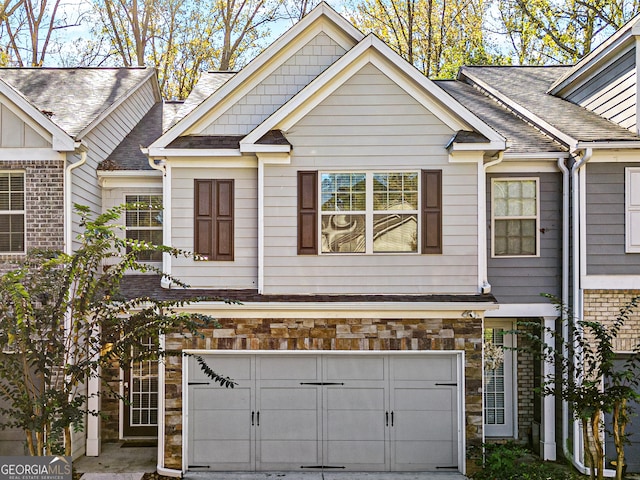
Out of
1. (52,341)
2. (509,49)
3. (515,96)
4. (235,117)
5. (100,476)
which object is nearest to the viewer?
(52,341)

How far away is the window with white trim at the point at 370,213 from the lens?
9.85 metres

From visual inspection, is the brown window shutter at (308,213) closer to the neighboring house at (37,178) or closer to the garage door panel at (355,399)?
the garage door panel at (355,399)

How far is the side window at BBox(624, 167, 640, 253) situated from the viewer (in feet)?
33.3

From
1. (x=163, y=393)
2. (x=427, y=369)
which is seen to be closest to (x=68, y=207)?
(x=163, y=393)

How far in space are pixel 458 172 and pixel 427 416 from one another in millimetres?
A: 3973

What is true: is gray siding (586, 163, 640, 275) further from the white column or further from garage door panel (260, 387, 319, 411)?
garage door panel (260, 387, 319, 411)

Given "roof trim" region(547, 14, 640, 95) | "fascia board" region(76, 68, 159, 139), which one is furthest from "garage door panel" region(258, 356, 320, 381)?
"roof trim" region(547, 14, 640, 95)

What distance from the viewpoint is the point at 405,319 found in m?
9.81

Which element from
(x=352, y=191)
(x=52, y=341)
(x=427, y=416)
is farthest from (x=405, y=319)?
(x=52, y=341)

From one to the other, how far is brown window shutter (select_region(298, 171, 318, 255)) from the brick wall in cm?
406

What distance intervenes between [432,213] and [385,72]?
2402mm

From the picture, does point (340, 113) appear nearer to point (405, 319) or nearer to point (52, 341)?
point (405, 319)

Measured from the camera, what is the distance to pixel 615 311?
1009cm

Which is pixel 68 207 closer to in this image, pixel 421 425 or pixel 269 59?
pixel 269 59
